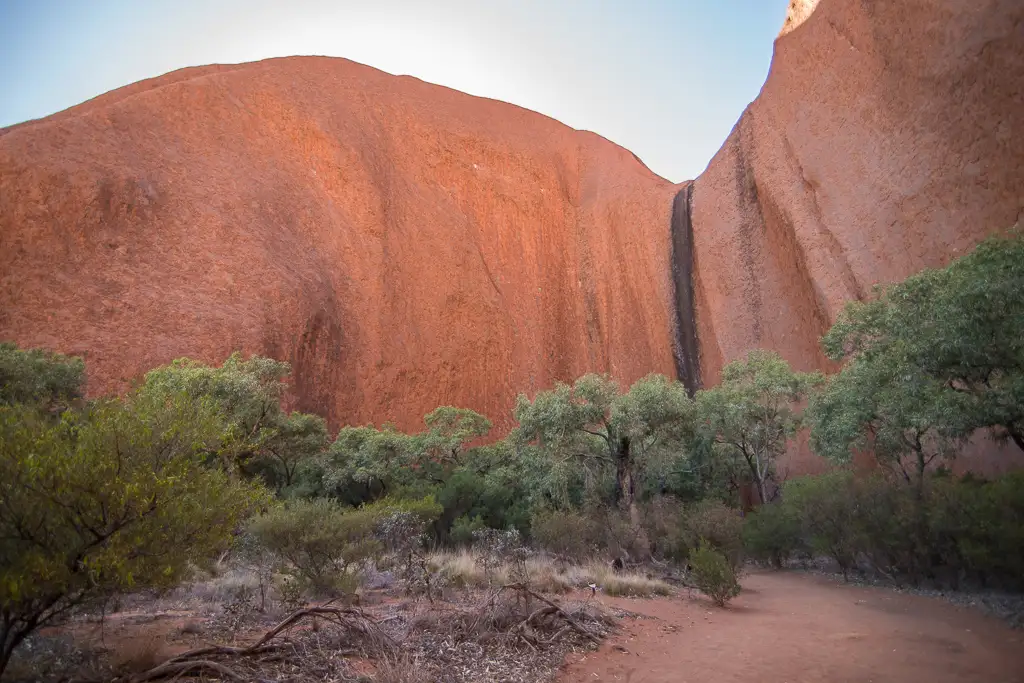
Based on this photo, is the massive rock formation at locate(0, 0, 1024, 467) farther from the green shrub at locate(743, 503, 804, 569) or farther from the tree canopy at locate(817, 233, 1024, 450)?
the tree canopy at locate(817, 233, 1024, 450)

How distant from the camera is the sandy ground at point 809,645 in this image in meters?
5.85

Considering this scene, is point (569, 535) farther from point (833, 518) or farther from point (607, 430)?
point (833, 518)

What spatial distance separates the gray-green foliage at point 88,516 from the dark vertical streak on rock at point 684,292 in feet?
98.7

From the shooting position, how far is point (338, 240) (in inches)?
1273

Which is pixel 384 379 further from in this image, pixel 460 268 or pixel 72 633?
pixel 72 633

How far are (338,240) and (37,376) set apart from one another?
17.4 meters

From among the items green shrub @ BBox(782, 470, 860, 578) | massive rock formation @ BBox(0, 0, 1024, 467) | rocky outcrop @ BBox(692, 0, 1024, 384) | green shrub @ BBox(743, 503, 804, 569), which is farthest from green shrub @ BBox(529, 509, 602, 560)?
rocky outcrop @ BBox(692, 0, 1024, 384)

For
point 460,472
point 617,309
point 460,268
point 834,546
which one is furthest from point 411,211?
point 834,546

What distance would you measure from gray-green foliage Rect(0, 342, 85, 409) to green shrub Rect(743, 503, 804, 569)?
17.5 metres

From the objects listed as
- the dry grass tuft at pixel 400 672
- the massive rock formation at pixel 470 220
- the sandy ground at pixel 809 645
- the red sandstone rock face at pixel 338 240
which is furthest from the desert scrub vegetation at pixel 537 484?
the massive rock formation at pixel 470 220

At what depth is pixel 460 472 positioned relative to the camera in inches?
755

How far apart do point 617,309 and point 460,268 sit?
9.66 metres

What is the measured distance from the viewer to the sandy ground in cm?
585

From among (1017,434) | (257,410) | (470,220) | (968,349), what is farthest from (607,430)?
(470,220)
